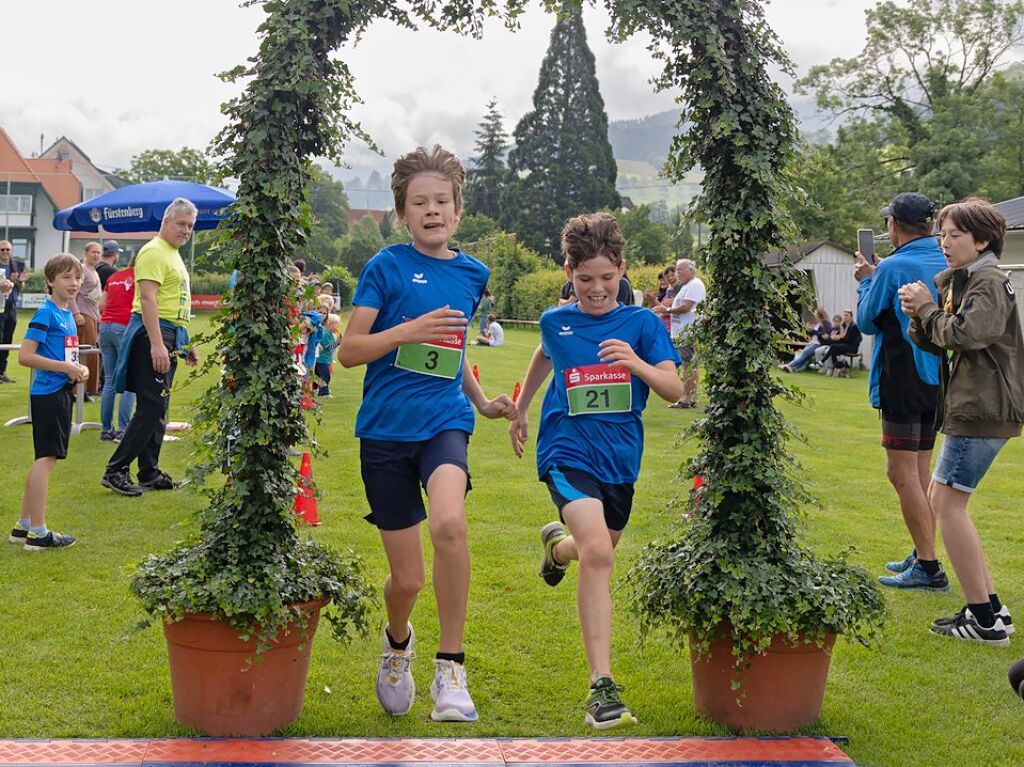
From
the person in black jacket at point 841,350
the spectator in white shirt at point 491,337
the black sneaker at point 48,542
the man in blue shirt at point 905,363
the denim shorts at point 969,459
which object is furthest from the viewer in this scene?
the spectator in white shirt at point 491,337

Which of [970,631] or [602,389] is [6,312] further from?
[970,631]

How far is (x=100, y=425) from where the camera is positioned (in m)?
11.9

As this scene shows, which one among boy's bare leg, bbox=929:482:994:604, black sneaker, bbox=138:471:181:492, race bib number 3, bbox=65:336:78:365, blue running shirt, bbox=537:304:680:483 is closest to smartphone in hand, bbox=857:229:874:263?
boy's bare leg, bbox=929:482:994:604

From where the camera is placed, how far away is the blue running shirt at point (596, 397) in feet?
14.0

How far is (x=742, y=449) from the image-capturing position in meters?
4.15

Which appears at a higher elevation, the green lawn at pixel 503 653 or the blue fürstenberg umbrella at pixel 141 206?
the blue fürstenberg umbrella at pixel 141 206

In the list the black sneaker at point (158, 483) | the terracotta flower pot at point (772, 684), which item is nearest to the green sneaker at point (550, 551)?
the terracotta flower pot at point (772, 684)

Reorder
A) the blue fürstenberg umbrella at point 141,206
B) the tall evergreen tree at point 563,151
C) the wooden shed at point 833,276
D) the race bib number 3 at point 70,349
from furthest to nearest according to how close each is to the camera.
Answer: the tall evergreen tree at point 563,151 → the wooden shed at point 833,276 → the blue fürstenberg umbrella at point 141,206 → the race bib number 3 at point 70,349

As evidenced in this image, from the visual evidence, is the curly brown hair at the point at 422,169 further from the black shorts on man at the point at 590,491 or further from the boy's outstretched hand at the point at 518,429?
the black shorts on man at the point at 590,491

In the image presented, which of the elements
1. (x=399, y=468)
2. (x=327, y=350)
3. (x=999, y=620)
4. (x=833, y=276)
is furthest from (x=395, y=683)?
(x=833, y=276)

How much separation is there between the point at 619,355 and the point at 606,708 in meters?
1.32

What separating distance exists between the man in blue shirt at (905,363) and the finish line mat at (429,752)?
252cm

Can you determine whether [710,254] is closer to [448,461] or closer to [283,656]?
[448,461]

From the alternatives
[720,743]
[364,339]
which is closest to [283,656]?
[364,339]
